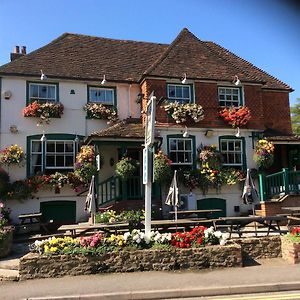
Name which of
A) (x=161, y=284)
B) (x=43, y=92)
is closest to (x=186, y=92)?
(x=43, y=92)

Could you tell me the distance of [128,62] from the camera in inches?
806

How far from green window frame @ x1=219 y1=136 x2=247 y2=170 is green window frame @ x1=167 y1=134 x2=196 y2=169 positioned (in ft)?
4.86

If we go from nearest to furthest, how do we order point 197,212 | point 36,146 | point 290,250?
point 290,250 < point 197,212 < point 36,146

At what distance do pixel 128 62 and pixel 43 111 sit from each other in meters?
5.41

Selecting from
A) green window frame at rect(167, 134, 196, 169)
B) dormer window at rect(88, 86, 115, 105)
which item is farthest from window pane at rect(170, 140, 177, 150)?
dormer window at rect(88, 86, 115, 105)

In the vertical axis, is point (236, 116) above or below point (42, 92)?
below

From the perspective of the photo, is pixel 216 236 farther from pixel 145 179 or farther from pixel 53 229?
pixel 53 229

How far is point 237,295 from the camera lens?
7.61m

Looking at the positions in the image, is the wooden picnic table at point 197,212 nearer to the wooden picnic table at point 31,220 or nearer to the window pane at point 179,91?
the wooden picnic table at point 31,220

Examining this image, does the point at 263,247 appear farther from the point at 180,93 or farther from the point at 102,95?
A: the point at 102,95

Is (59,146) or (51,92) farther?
(51,92)

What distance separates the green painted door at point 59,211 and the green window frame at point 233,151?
7304mm

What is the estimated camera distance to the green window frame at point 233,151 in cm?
1889

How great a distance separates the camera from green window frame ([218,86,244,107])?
19.4 meters
